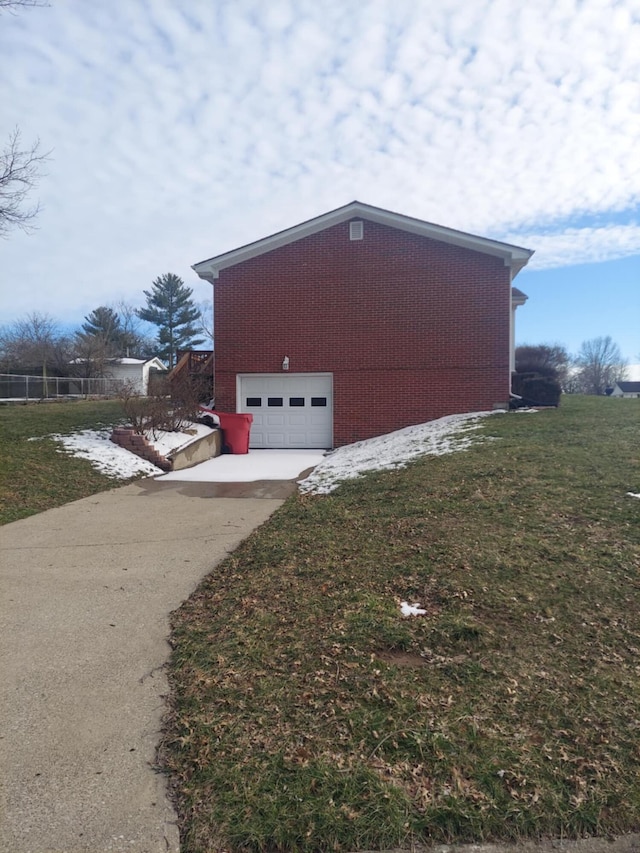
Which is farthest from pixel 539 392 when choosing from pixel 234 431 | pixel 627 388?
pixel 627 388

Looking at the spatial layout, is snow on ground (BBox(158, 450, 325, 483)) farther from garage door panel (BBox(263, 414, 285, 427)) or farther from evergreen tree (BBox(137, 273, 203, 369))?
evergreen tree (BBox(137, 273, 203, 369))

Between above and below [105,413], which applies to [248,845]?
below

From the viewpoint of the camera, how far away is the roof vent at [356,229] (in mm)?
14945

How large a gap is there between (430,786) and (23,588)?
374cm

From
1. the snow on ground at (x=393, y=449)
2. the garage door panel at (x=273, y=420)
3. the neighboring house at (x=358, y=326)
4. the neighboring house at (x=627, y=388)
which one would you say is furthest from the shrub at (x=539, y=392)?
the neighboring house at (x=627, y=388)

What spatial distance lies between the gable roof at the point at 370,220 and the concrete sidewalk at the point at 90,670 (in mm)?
10220

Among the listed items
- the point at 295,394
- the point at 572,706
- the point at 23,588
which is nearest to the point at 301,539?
the point at 23,588

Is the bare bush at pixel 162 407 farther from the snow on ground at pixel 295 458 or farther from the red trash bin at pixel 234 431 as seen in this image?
the red trash bin at pixel 234 431

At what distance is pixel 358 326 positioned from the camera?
14.9 meters

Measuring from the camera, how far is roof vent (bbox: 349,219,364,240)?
49.0ft

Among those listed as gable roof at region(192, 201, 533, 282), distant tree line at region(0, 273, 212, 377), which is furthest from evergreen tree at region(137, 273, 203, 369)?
gable roof at region(192, 201, 533, 282)

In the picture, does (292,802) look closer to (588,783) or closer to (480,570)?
(588,783)

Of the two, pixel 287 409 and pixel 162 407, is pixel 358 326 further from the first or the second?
pixel 162 407

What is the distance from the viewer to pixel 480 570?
4.33 m
